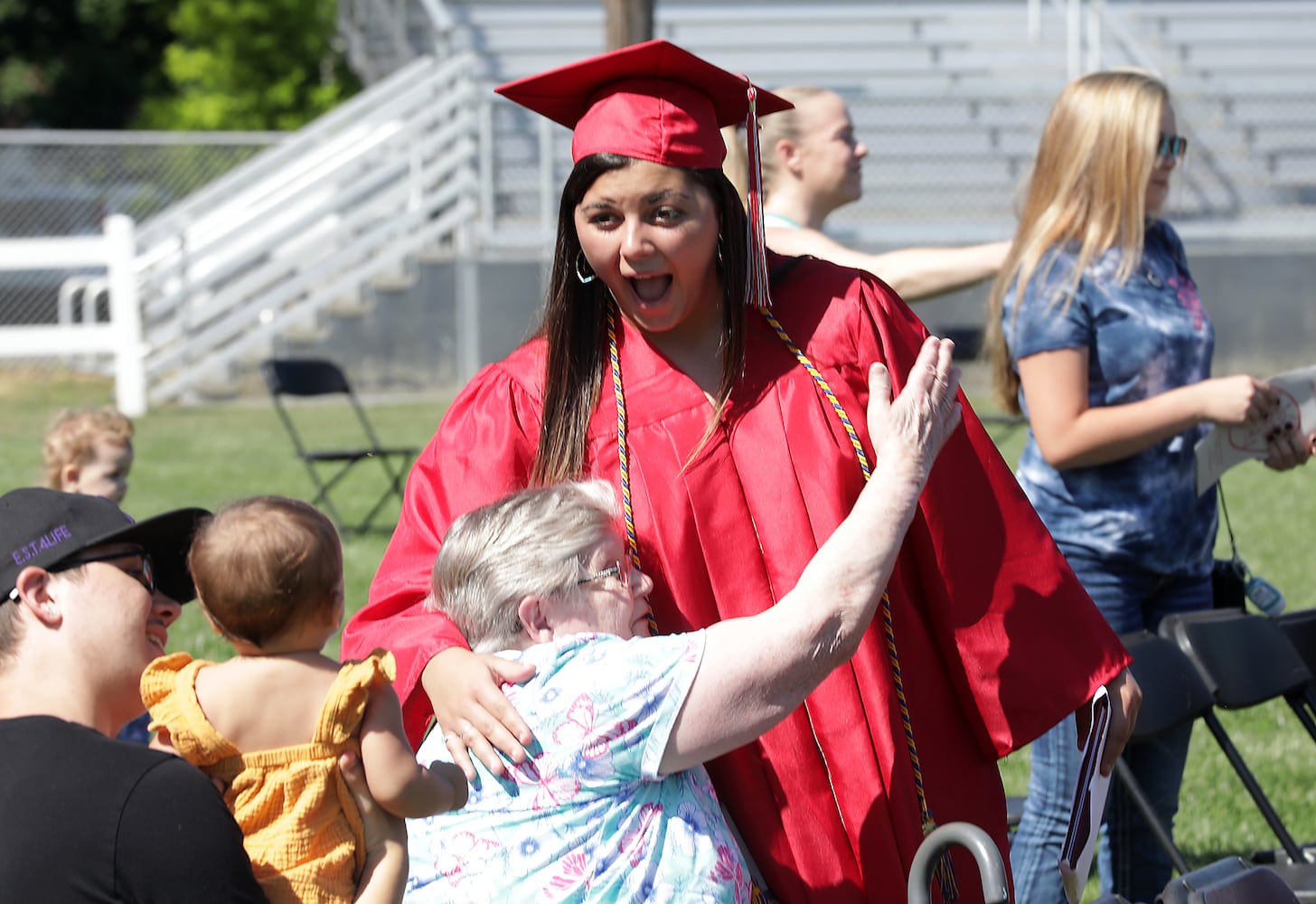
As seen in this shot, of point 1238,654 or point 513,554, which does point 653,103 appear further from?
point 1238,654

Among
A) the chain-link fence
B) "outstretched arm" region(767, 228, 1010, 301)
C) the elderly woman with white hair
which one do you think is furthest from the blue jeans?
the chain-link fence

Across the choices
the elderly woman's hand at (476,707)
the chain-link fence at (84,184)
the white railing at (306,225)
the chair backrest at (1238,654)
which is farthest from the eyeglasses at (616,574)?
the chain-link fence at (84,184)

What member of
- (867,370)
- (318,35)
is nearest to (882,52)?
(318,35)

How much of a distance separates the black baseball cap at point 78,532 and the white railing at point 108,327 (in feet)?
39.8

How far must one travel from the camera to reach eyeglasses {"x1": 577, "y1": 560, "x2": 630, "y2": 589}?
210cm

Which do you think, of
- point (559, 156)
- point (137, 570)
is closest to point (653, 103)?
point (137, 570)

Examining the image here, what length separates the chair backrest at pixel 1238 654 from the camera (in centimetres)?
332

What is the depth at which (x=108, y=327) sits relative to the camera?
14.0m

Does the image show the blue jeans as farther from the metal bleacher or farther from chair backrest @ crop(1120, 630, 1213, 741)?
the metal bleacher

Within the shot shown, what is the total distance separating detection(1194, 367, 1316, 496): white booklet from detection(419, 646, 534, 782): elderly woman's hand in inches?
75.3

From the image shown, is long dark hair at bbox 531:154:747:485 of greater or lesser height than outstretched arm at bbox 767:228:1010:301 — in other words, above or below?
above

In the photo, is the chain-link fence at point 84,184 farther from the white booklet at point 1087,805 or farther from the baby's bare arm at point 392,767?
the baby's bare arm at point 392,767

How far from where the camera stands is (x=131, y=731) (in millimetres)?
3793

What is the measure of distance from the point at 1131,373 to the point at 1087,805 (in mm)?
1166
